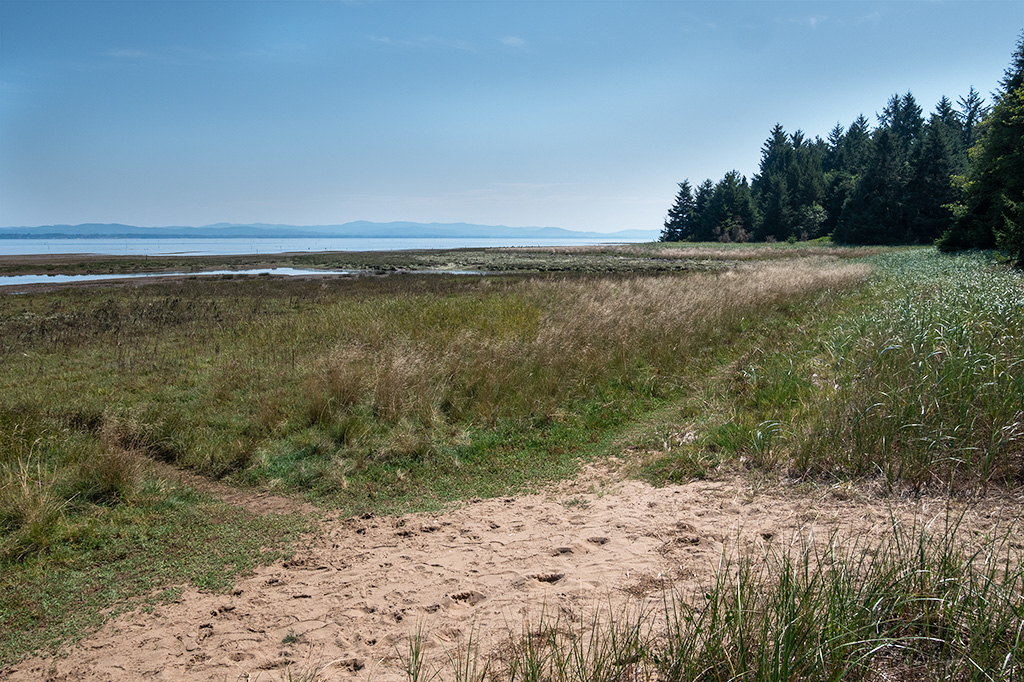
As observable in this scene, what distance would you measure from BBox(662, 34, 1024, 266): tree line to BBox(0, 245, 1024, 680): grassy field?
18.7m

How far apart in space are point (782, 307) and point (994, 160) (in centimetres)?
2831

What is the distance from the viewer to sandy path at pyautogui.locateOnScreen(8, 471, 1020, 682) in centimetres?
321

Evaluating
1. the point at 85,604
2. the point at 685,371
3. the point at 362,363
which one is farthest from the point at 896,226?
the point at 85,604

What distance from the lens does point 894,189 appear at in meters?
60.8

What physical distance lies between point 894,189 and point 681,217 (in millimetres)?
47541

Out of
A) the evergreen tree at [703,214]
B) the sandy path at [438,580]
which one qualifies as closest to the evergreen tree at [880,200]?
the evergreen tree at [703,214]

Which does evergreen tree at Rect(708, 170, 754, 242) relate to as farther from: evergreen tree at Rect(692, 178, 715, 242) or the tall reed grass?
the tall reed grass

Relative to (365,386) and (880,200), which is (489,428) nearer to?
(365,386)

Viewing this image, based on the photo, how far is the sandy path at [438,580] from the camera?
10.5ft

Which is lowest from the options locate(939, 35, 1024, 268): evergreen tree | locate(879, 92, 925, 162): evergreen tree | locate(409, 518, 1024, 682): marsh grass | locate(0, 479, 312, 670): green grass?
locate(0, 479, 312, 670): green grass

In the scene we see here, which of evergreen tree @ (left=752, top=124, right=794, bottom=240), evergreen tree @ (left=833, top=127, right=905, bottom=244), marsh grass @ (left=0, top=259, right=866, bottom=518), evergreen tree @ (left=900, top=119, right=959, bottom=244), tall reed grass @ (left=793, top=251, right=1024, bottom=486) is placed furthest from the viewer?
evergreen tree @ (left=752, top=124, right=794, bottom=240)

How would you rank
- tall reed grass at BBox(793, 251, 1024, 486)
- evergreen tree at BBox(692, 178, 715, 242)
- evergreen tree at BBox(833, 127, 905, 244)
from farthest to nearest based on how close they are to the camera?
evergreen tree at BBox(692, 178, 715, 242) → evergreen tree at BBox(833, 127, 905, 244) → tall reed grass at BBox(793, 251, 1024, 486)

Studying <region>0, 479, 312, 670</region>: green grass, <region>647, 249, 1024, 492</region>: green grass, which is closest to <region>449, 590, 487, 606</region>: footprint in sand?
<region>0, 479, 312, 670</region>: green grass

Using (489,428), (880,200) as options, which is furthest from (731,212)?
(489,428)
